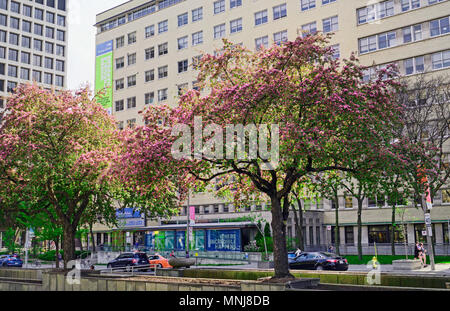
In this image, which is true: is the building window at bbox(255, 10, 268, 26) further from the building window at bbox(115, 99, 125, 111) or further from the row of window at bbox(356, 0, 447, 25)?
the building window at bbox(115, 99, 125, 111)

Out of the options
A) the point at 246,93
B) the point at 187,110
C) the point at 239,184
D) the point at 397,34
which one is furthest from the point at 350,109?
the point at 397,34

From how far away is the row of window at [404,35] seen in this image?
53.4m

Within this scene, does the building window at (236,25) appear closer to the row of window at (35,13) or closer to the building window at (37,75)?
the building window at (37,75)

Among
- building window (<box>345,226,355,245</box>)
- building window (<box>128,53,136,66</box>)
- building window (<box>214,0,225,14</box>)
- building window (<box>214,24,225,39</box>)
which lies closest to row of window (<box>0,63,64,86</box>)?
building window (<box>128,53,136,66</box>)

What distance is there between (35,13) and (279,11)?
63.3m

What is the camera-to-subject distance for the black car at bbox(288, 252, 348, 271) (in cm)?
3114

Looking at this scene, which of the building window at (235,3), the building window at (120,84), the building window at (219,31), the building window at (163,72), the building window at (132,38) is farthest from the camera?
the building window at (132,38)

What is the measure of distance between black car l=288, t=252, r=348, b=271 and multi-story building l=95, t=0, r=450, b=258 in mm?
6742

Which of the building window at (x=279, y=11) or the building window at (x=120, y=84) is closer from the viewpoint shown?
the building window at (x=279, y=11)

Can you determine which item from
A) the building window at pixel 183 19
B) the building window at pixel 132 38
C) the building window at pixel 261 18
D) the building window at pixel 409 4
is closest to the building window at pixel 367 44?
the building window at pixel 409 4

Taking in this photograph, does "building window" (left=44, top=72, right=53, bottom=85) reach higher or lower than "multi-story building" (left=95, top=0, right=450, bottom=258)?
higher
